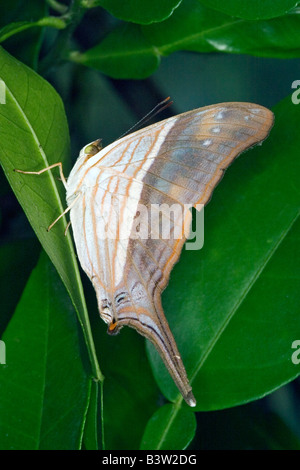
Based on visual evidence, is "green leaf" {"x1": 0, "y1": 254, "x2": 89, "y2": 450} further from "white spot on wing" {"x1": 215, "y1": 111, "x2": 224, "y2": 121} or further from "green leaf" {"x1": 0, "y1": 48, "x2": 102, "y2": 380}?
"white spot on wing" {"x1": 215, "y1": 111, "x2": 224, "y2": 121}

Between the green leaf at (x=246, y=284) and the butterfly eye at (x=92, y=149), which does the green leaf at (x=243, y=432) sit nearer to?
the green leaf at (x=246, y=284)

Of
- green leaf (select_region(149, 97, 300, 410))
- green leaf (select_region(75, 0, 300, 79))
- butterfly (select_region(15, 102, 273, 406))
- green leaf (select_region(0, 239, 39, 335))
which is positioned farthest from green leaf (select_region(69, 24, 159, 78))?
green leaf (select_region(0, 239, 39, 335))

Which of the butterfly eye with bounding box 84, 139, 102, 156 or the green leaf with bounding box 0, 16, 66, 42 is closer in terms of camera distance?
the green leaf with bounding box 0, 16, 66, 42

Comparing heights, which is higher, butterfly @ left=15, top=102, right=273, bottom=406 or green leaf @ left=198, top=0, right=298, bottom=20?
green leaf @ left=198, top=0, right=298, bottom=20

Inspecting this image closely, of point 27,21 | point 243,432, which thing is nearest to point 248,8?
point 27,21

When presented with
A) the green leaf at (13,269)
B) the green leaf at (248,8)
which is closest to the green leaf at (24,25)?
the green leaf at (248,8)

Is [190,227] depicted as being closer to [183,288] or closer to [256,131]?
[183,288]

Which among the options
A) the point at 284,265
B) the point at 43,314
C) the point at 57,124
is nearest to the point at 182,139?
the point at 57,124
